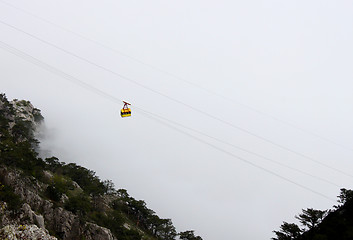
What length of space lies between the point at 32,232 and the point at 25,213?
535cm

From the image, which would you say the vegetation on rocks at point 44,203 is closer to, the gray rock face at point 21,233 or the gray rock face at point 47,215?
the gray rock face at point 47,215

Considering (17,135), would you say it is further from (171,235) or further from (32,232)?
(171,235)

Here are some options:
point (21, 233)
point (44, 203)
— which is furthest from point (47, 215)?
point (21, 233)

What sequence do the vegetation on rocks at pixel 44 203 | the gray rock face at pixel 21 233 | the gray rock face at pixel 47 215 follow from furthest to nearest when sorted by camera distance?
the gray rock face at pixel 47 215 < the vegetation on rocks at pixel 44 203 < the gray rock face at pixel 21 233

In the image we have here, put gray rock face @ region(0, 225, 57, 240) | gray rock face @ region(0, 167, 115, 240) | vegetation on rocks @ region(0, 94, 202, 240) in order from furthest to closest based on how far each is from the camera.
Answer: gray rock face @ region(0, 167, 115, 240), vegetation on rocks @ region(0, 94, 202, 240), gray rock face @ region(0, 225, 57, 240)

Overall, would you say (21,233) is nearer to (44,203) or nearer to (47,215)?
(47,215)

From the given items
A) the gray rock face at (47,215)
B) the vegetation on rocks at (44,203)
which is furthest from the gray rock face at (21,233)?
the gray rock face at (47,215)

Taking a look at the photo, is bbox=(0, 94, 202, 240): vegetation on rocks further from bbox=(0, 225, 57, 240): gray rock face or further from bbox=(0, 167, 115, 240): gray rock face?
bbox=(0, 225, 57, 240): gray rock face

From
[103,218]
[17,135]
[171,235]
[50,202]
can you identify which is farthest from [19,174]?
[171,235]

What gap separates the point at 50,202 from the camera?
164 ft

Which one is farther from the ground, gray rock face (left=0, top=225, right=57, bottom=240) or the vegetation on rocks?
the vegetation on rocks

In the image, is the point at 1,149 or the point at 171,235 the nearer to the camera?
the point at 1,149

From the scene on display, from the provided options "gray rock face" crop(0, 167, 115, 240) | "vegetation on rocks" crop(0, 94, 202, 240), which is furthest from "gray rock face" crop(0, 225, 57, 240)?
"gray rock face" crop(0, 167, 115, 240)

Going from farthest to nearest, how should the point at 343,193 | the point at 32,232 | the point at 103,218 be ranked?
1. the point at 103,218
2. the point at 343,193
3. the point at 32,232
